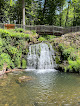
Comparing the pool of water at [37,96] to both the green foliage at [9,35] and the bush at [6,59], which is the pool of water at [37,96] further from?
the green foliage at [9,35]

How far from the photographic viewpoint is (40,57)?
15.2 m

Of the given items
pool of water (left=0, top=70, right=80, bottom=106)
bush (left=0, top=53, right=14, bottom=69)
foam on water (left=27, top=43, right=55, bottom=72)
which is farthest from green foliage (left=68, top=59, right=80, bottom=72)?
bush (left=0, top=53, right=14, bottom=69)

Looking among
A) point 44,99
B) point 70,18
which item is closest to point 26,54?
point 44,99

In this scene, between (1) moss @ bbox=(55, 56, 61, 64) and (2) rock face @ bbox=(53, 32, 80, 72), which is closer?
(2) rock face @ bbox=(53, 32, 80, 72)

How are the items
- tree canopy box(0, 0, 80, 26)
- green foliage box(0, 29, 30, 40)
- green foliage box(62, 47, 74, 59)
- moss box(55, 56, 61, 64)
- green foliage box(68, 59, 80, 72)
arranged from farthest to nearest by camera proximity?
tree canopy box(0, 0, 80, 26) < moss box(55, 56, 61, 64) < green foliage box(62, 47, 74, 59) < green foliage box(0, 29, 30, 40) < green foliage box(68, 59, 80, 72)

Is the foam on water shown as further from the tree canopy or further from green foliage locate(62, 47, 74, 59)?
the tree canopy

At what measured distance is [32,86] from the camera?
25.8ft

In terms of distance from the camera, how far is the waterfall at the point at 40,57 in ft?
47.9

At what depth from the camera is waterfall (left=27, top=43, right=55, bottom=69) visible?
1459 centimetres

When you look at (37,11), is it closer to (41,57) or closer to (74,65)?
(41,57)

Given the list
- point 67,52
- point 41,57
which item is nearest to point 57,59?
point 67,52

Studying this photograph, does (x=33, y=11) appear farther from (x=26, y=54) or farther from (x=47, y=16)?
(x=26, y=54)

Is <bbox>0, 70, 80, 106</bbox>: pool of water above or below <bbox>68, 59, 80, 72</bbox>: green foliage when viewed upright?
below

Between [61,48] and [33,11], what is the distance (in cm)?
2175
